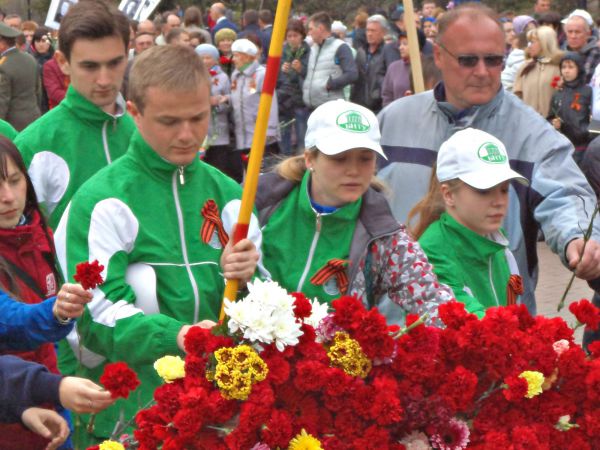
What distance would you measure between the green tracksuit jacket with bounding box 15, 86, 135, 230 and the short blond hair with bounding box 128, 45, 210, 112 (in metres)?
0.89

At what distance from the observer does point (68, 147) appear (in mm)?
4590

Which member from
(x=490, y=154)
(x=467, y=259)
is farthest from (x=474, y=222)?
(x=490, y=154)

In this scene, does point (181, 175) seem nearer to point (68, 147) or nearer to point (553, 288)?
point (68, 147)

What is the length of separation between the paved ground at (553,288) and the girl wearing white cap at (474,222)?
392 cm

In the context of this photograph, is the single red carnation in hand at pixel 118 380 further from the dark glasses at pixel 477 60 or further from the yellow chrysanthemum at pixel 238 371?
the dark glasses at pixel 477 60

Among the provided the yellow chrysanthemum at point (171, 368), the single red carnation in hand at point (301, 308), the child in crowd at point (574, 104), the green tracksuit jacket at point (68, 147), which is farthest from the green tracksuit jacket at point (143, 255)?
the child in crowd at point (574, 104)

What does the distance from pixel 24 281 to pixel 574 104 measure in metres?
9.07

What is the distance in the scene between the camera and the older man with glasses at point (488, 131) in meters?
4.73

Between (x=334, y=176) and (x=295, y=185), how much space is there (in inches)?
8.6

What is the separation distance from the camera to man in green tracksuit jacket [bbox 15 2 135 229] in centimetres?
453

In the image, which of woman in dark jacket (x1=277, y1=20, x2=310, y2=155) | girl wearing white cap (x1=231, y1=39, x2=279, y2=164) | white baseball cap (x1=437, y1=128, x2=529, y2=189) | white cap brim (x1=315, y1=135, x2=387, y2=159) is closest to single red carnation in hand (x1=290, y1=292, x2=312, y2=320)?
white cap brim (x1=315, y1=135, x2=387, y2=159)

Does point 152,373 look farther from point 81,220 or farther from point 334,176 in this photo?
point 334,176

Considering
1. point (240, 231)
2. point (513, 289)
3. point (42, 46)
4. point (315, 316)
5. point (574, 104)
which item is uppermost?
point (240, 231)

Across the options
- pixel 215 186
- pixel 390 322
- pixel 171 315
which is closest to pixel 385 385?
pixel 171 315
